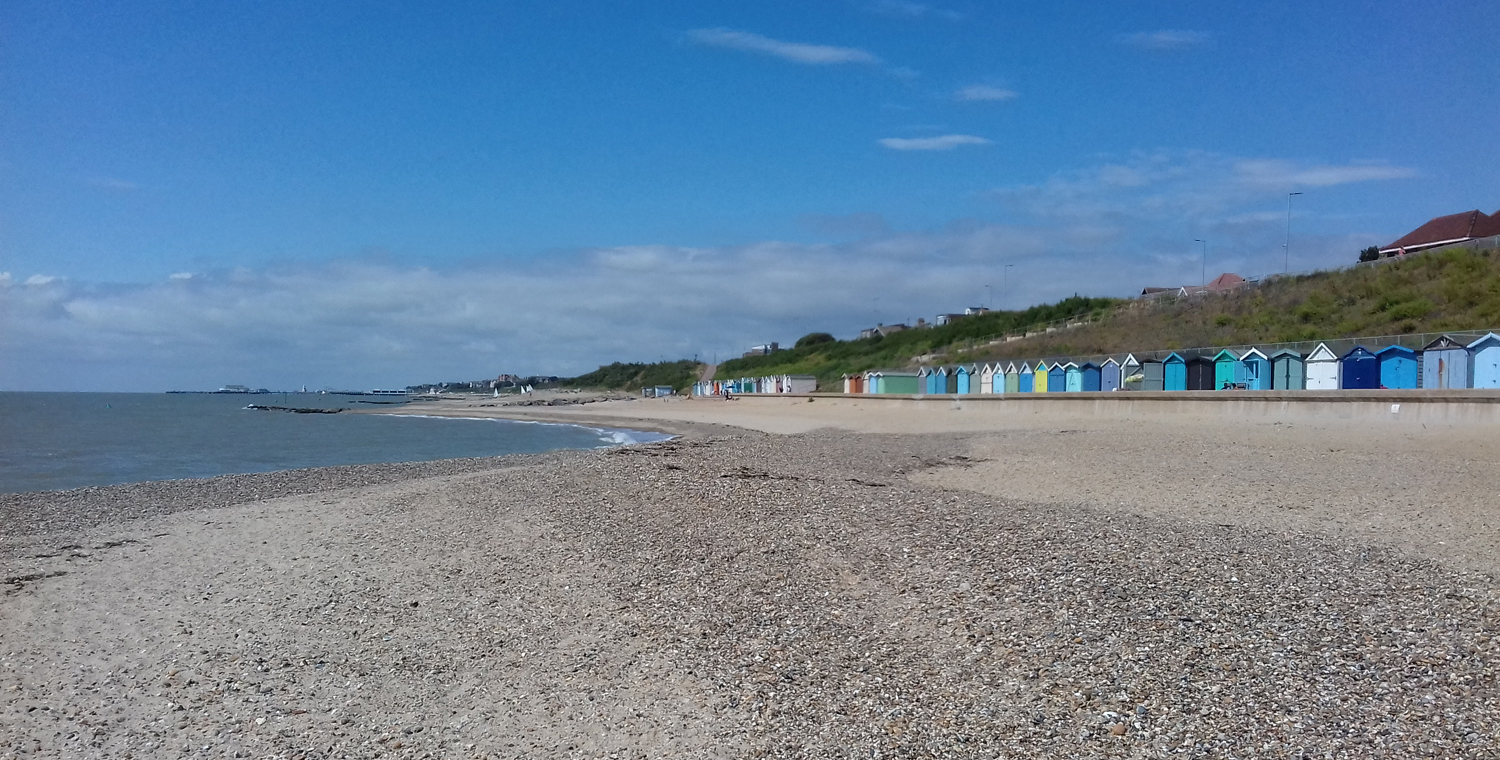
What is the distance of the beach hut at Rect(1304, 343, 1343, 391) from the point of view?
23578 mm

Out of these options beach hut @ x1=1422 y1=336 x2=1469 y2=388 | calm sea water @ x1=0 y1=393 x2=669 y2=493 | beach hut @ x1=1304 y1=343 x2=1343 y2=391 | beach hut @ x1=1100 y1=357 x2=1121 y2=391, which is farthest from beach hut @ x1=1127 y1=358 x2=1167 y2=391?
calm sea water @ x1=0 y1=393 x2=669 y2=493

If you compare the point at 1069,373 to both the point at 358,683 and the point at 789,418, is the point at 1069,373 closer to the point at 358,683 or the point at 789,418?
the point at 789,418

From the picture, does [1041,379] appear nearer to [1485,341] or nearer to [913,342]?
[1485,341]

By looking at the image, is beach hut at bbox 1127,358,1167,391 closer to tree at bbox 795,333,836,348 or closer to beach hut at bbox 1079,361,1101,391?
beach hut at bbox 1079,361,1101,391

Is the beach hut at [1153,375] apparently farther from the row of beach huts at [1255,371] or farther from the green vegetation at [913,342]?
the green vegetation at [913,342]

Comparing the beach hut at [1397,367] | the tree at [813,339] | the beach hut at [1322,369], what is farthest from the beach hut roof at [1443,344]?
the tree at [813,339]

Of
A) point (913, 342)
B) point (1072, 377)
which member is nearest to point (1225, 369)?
point (1072, 377)

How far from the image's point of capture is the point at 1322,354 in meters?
24.1

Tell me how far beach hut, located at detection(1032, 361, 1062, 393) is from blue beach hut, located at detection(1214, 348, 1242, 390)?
9.74m

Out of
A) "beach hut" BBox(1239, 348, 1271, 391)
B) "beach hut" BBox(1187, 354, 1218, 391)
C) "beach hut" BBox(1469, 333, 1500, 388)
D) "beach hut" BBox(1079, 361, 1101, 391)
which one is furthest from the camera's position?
"beach hut" BBox(1079, 361, 1101, 391)

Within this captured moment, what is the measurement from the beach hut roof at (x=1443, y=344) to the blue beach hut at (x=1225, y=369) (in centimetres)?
614

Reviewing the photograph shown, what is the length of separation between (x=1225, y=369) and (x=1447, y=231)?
1386 inches

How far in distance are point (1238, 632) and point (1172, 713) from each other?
141 centimetres

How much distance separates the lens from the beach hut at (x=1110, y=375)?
33406mm
